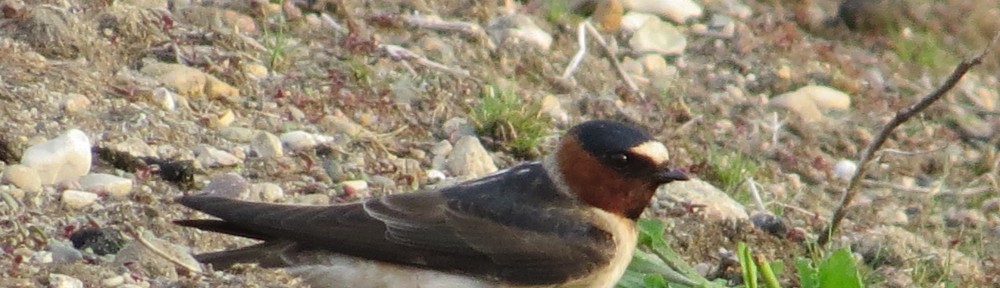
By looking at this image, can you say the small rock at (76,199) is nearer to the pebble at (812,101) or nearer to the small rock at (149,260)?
the small rock at (149,260)

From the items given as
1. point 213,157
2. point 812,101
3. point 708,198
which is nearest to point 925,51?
point 812,101

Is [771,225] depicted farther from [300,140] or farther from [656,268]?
[300,140]

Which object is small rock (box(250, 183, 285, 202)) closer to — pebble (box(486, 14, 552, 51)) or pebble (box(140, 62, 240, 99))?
pebble (box(140, 62, 240, 99))

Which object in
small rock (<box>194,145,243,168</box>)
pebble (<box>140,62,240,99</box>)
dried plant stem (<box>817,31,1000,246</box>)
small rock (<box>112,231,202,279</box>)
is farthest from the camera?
pebble (<box>140,62,240,99</box>)

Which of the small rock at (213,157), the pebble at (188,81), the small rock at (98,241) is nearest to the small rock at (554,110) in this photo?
the pebble at (188,81)

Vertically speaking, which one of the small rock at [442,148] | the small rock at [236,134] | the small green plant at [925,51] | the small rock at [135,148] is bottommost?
the small green plant at [925,51]

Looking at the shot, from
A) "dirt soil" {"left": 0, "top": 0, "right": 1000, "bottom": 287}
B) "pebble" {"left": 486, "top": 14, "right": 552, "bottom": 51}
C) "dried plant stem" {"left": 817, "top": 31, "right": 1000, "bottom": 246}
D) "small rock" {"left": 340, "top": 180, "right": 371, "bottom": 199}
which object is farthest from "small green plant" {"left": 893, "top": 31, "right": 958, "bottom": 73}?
"small rock" {"left": 340, "top": 180, "right": 371, "bottom": 199}
